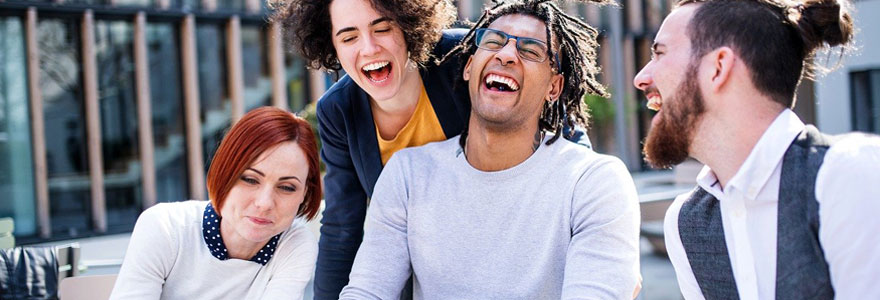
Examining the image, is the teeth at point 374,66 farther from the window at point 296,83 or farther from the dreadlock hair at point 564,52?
the window at point 296,83

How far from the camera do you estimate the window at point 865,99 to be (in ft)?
43.0

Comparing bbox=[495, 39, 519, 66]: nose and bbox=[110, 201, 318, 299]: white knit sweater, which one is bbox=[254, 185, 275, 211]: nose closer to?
bbox=[110, 201, 318, 299]: white knit sweater

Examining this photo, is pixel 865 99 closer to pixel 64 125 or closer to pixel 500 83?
pixel 64 125

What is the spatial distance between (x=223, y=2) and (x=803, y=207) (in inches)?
434

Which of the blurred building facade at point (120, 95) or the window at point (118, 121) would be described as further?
the window at point (118, 121)

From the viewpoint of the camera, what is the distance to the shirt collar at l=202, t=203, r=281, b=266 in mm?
2537

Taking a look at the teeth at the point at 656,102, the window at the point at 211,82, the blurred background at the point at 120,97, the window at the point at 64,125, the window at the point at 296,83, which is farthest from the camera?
the window at the point at 296,83

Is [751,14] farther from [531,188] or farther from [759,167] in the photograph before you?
[531,188]

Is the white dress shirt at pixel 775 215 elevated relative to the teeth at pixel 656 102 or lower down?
lower down

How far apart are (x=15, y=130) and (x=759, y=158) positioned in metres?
10.2

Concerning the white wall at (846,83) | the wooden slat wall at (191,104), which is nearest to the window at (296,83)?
the wooden slat wall at (191,104)

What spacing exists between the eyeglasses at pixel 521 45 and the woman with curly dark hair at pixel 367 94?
300 millimetres

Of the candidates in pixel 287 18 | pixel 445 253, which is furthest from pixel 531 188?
pixel 287 18

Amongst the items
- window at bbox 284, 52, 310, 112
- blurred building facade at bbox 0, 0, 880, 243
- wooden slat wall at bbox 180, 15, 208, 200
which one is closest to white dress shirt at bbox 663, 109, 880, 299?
blurred building facade at bbox 0, 0, 880, 243
